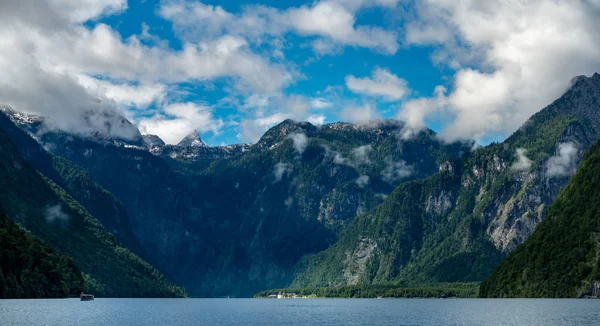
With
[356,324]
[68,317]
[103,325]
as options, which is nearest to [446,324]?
[356,324]

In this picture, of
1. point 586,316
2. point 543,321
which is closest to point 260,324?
point 543,321

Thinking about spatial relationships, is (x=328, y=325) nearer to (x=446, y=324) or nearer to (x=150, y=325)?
(x=446, y=324)

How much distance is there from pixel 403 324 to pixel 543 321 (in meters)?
32.6

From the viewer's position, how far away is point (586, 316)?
6860 inches

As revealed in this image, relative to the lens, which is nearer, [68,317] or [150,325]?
[150,325]

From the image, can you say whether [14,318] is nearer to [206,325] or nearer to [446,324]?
[206,325]

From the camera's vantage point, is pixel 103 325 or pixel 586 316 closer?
pixel 103 325

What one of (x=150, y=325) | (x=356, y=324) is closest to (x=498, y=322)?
(x=356, y=324)

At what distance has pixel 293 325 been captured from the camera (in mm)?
165875

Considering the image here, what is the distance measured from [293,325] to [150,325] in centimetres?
3354

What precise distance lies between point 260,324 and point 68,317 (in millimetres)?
48916

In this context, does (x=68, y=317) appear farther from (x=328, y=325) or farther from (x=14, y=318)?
(x=328, y=325)

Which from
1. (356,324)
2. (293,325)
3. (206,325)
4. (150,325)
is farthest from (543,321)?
(150,325)

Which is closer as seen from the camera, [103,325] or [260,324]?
[103,325]
